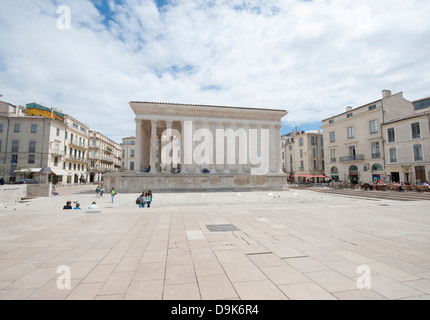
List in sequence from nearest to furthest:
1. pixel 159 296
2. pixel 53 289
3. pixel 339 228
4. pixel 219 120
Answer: pixel 159 296
pixel 53 289
pixel 339 228
pixel 219 120

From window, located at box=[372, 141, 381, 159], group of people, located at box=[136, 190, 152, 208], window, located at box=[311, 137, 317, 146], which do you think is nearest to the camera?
group of people, located at box=[136, 190, 152, 208]

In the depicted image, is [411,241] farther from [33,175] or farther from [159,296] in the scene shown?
[33,175]

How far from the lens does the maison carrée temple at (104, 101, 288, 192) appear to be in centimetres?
2761

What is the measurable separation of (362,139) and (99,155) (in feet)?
192

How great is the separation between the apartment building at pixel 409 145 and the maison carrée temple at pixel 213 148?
600 inches

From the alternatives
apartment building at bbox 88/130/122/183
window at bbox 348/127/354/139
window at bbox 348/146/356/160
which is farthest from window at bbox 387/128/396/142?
apartment building at bbox 88/130/122/183

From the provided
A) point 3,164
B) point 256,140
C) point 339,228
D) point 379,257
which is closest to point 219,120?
point 256,140

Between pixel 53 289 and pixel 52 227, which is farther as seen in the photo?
pixel 52 227

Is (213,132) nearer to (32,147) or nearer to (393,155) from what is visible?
(393,155)

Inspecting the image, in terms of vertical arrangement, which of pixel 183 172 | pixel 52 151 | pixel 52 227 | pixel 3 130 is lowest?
pixel 52 227

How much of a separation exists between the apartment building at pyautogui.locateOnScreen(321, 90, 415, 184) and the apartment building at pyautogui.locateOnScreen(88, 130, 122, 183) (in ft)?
178

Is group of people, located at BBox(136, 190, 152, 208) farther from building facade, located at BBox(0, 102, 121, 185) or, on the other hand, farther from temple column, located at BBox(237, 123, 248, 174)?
building facade, located at BBox(0, 102, 121, 185)

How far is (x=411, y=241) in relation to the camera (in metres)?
5.68
